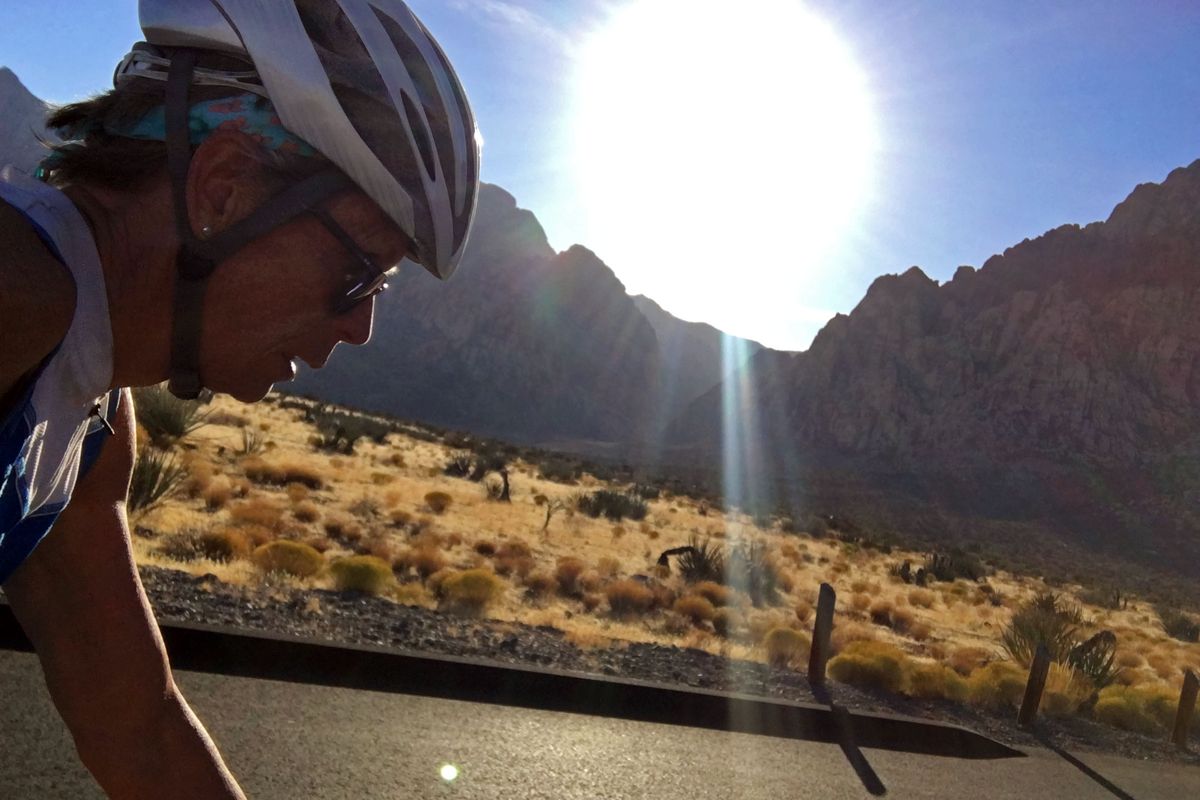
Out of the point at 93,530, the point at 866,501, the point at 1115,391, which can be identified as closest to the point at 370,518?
the point at 93,530

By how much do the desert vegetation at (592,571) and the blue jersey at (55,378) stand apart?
727cm

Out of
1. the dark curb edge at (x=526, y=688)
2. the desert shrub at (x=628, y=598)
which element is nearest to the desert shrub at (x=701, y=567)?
the desert shrub at (x=628, y=598)

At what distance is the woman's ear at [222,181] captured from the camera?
50.4 inches

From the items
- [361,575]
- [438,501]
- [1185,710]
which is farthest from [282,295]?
[438,501]

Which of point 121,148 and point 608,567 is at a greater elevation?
point 121,148

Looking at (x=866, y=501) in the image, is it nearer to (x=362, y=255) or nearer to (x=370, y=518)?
(x=370, y=518)

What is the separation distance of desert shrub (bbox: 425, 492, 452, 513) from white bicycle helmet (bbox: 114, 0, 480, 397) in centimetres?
1952

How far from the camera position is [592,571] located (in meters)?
15.8

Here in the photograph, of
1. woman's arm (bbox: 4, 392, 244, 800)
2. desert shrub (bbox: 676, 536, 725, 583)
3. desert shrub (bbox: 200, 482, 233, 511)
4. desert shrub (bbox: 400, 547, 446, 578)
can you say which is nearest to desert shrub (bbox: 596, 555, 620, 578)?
desert shrub (bbox: 676, 536, 725, 583)

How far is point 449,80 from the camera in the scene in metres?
1.66

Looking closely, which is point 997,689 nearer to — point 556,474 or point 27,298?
point 27,298

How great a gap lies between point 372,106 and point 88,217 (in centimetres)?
48

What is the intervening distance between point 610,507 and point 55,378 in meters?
27.9

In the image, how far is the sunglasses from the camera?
4.67 ft
